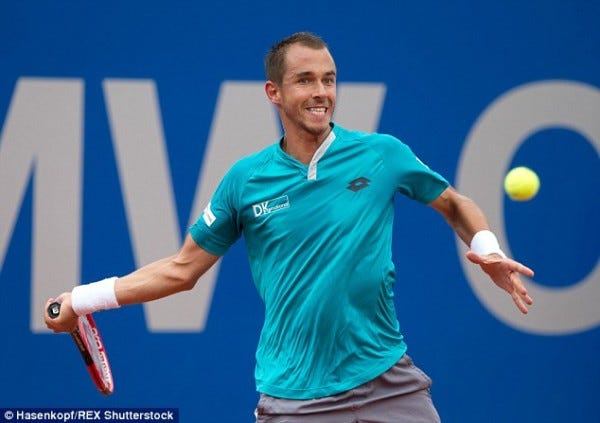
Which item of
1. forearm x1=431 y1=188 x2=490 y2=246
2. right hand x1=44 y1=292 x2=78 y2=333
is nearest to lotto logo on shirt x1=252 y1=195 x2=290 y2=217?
forearm x1=431 y1=188 x2=490 y2=246

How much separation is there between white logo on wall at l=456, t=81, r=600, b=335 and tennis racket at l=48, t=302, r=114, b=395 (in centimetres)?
240

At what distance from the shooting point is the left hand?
419 centimetres

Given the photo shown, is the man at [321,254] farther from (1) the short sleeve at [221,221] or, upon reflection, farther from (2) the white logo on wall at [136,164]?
Result: (2) the white logo on wall at [136,164]

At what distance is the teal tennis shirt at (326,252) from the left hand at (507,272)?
1.17ft

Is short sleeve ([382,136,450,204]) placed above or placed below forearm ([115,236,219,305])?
above

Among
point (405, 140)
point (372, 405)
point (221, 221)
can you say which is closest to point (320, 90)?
point (221, 221)

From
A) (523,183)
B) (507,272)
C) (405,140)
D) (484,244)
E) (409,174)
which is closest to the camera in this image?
(507,272)

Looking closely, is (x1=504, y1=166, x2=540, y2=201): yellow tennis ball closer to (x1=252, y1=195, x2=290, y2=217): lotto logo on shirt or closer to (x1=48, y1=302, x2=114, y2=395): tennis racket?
(x1=252, y1=195, x2=290, y2=217): lotto logo on shirt

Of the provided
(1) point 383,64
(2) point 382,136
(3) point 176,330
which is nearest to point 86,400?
(3) point 176,330

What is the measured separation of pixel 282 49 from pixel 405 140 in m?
2.20

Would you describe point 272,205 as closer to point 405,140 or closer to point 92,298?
point 92,298

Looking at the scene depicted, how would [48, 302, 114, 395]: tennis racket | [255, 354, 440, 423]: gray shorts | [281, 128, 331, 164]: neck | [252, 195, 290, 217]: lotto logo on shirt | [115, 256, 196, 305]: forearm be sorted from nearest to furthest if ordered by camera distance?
[255, 354, 440, 423]: gray shorts, [252, 195, 290, 217]: lotto logo on shirt, [281, 128, 331, 164]: neck, [115, 256, 196, 305]: forearm, [48, 302, 114, 395]: tennis racket

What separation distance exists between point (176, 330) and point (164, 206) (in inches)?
27.4

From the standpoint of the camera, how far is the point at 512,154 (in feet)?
22.4
